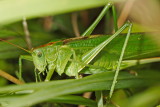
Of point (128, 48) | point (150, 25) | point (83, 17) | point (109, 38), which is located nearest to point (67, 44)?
point (109, 38)

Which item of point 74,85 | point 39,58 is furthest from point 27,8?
point 39,58

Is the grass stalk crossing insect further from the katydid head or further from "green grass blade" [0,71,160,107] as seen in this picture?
"green grass blade" [0,71,160,107]

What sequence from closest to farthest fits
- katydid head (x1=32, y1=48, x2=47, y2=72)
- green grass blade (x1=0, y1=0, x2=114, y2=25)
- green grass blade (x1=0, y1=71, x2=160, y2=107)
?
1. green grass blade (x1=0, y1=0, x2=114, y2=25)
2. green grass blade (x1=0, y1=71, x2=160, y2=107)
3. katydid head (x1=32, y1=48, x2=47, y2=72)

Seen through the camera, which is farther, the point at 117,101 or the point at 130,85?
the point at 117,101

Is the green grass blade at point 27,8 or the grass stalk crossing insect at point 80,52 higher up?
the grass stalk crossing insect at point 80,52

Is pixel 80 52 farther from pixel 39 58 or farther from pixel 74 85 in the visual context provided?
pixel 74 85

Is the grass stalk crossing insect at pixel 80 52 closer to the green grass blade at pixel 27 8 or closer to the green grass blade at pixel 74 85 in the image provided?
the green grass blade at pixel 74 85

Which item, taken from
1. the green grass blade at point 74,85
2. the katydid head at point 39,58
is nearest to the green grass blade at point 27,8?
the green grass blade at point 74,85

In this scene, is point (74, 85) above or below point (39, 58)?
below

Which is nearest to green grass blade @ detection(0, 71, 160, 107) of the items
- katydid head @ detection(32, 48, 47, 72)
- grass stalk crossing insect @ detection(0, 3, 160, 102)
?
grass stalk crossing insect @ detection(0, 3, 160, 102)

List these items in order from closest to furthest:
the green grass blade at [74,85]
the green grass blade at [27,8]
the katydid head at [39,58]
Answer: the green grass blade at [27,8]
the green grass blade at [74,85]
the katydid head at [39,58]

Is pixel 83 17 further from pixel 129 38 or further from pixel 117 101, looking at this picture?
pixel 117 101
